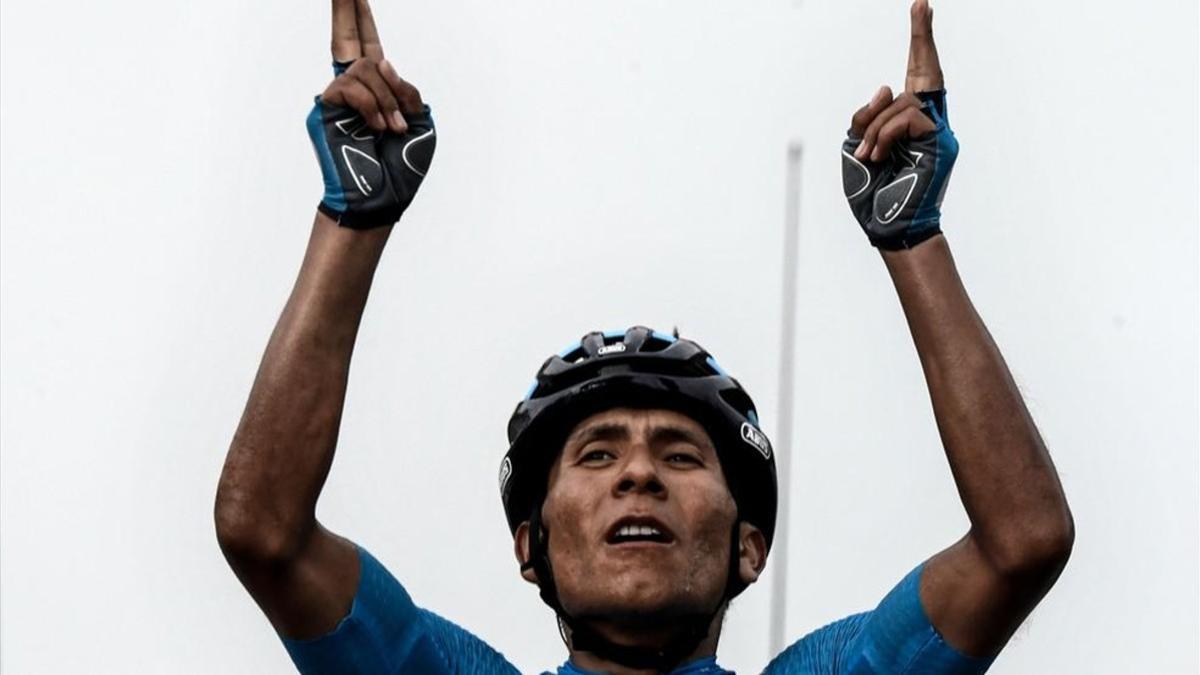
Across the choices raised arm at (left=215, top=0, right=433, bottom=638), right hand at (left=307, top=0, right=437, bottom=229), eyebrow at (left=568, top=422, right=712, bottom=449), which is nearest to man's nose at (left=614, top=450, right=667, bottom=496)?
eyebrow at (left=568, top=422, right=712, bottom=449)

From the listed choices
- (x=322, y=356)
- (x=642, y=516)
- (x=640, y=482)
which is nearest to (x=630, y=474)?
(x=640, y=482)

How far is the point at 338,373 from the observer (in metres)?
8.24

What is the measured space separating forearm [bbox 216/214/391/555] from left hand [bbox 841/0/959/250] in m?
A: 1.55

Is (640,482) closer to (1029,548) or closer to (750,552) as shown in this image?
(750,552)

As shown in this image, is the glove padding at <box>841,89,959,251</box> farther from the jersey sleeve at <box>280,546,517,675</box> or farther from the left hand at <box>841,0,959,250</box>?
the jersey sleeve at <box>280,546,517,675</box>

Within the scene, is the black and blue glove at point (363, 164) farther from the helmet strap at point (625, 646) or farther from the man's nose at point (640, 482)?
the helmet strap at point (625, 646)

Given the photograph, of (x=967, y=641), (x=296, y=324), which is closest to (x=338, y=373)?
(x=296, y=324)

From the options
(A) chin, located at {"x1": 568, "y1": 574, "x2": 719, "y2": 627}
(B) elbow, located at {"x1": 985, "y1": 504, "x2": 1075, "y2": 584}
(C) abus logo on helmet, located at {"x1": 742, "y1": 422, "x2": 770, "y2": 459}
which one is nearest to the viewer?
(B) elbow, located at {"x1": 985, "y1": 504, "x2": 1075, "y2": 584}

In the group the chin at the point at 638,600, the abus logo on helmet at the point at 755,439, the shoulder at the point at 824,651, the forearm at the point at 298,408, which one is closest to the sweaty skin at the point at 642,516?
the chin at the point at 638,600

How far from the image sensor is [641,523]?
8734 millimetres

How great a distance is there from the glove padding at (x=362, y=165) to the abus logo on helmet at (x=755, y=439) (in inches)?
57.9

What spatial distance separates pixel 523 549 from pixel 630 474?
584 millimetres

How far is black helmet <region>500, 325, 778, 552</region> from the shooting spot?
359 inches

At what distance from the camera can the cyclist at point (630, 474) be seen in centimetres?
812
